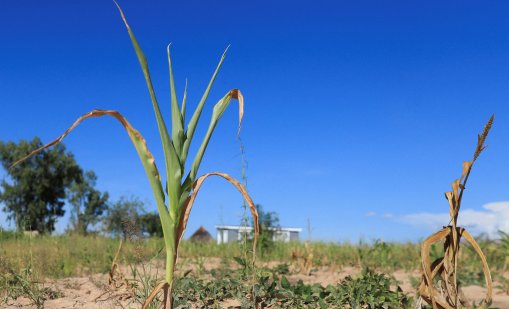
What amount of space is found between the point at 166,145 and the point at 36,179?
36480 millimetres

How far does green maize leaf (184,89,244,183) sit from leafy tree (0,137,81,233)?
113 feet

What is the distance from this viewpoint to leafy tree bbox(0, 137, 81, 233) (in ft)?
115

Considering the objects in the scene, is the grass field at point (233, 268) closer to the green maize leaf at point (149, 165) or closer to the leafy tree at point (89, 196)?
the green maize leaf at point (149, 165)

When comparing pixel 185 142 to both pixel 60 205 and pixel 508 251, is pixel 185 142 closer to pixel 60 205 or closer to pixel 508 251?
pixel 508 251

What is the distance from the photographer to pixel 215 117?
251 cm

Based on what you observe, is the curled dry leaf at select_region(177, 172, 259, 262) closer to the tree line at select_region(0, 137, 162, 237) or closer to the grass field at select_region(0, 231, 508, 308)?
the grass field at select_region(0, 231, 508, 308)

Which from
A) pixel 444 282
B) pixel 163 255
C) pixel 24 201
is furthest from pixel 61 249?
pixel 24 201

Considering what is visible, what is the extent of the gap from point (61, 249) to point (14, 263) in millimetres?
1843

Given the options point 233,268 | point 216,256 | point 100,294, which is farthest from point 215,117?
point 216,256

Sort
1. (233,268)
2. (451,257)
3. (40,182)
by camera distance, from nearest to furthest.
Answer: (451,257), (233,268), (40,182)

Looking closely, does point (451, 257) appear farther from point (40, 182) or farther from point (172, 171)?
point (40, 182)

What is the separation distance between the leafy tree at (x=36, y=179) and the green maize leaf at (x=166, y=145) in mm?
34390

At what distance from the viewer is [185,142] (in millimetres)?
2406

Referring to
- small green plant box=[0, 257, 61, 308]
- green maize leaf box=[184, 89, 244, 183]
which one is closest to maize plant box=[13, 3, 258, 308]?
green maize leaf box=[184, 89, 244, 183]
